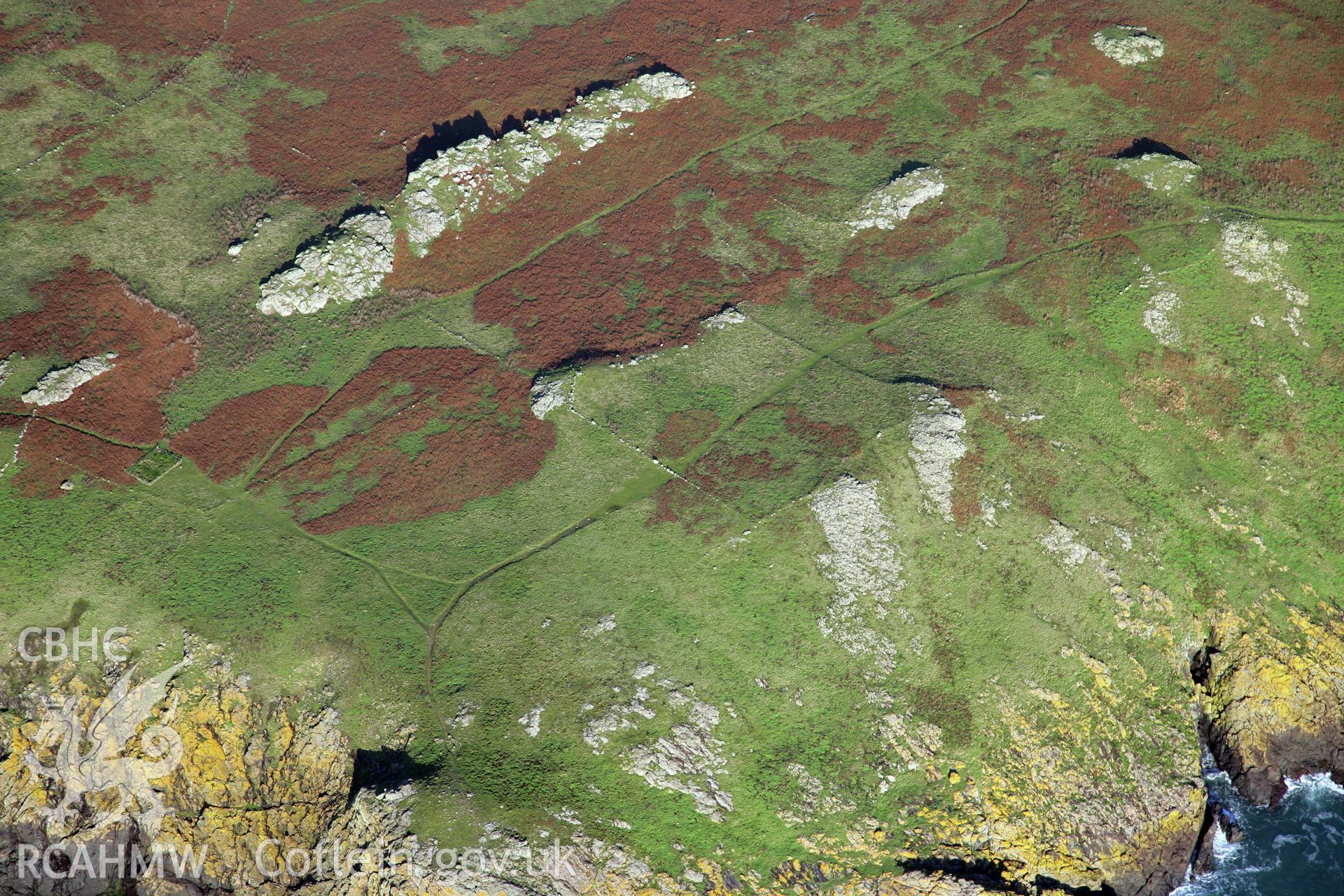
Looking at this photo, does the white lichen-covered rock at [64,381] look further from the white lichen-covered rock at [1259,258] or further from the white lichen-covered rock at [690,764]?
the white lichen-covered rock at [1259,258]

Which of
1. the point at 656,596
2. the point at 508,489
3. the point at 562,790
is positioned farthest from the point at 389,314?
the point at 562,790

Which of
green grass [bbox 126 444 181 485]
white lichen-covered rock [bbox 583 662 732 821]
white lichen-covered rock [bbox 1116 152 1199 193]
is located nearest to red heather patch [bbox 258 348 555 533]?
green grass [bbox 126 444 181 485]

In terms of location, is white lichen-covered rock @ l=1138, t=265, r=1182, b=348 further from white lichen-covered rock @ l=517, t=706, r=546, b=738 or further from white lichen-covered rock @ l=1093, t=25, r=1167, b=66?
white lichen-covered rock @ l=517, t=706, r=546, b=738

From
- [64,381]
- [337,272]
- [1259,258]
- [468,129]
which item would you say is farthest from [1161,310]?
[64,381]

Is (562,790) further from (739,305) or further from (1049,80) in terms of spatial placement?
(1049,80)

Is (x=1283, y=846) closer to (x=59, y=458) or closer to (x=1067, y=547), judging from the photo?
(x=1067, y=547)
